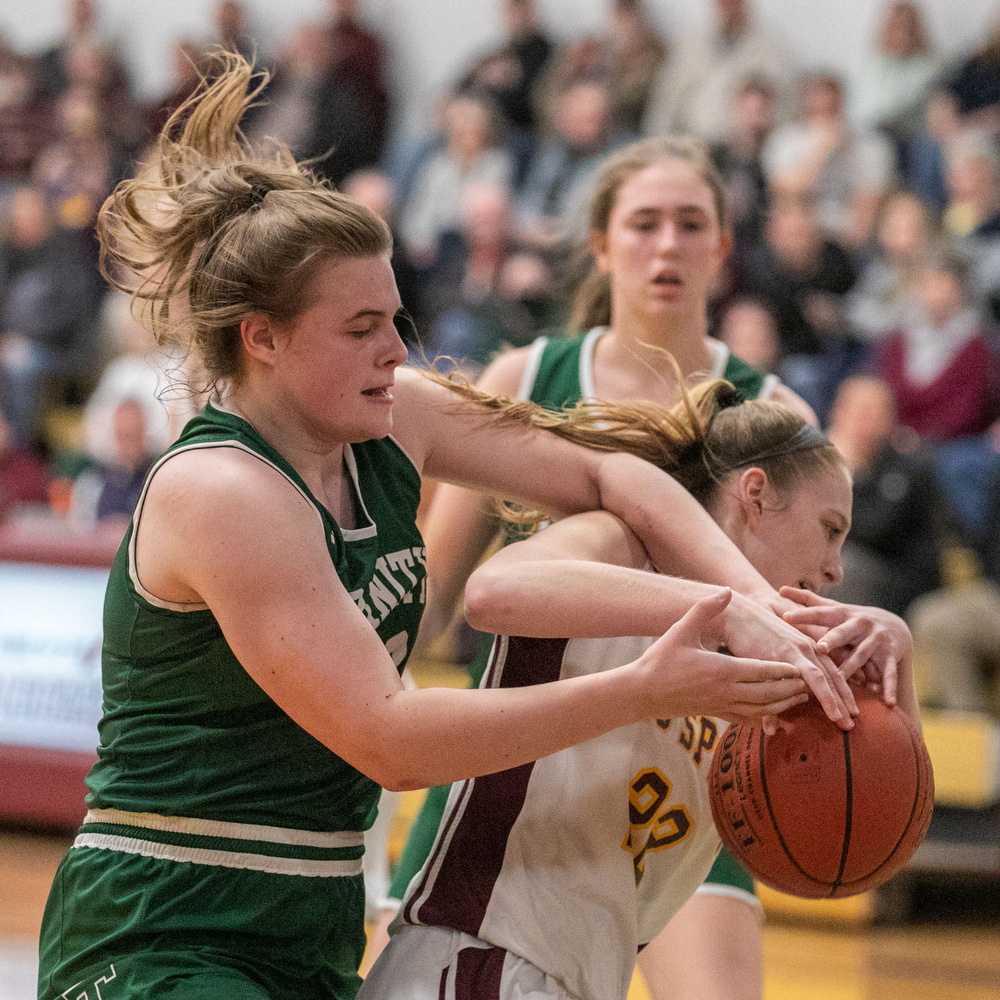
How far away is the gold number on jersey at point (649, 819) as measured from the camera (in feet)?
7.57

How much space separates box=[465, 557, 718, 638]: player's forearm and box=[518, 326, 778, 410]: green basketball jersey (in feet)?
3.81

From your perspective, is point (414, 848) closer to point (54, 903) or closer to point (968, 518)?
point (54, 903)

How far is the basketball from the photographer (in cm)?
211

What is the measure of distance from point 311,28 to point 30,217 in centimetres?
263

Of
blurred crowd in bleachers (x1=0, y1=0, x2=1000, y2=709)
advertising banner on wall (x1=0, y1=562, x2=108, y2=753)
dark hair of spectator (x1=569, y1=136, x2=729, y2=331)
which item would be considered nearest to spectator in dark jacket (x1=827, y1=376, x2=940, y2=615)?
blurred crowd in bleachers (x1=0, y1=0, x2=1000, y2=709)

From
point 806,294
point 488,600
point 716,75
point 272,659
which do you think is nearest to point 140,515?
point 272,659

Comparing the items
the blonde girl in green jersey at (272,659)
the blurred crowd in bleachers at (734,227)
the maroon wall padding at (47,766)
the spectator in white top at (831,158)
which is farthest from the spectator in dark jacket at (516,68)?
the blonde girl in green jersey at (272,659)

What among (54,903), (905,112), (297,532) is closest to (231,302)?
(297,532)

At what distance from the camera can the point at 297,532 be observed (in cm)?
195

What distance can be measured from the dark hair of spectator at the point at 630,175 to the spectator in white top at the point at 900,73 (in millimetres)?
6141

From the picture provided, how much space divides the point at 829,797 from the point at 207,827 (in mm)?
911

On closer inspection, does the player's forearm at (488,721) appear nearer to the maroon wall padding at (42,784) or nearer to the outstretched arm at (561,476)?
the outstretched arm at (561,476)

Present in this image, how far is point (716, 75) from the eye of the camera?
31.1 feet

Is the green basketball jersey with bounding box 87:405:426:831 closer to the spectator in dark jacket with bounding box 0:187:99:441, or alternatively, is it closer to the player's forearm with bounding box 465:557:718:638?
the player's forearm with bounding box 465:557:718:638
